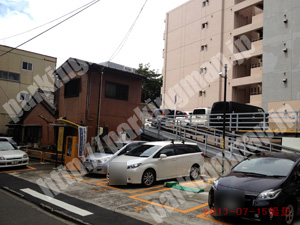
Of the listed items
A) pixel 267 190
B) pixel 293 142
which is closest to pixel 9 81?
pixel 293 142

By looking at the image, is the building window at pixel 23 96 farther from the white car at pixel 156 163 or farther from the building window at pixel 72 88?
the white car at pixel 156 163

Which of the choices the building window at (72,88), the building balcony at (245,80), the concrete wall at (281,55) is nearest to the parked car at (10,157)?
the building window at (72,88)

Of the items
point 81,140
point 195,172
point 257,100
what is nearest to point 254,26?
point 257,100

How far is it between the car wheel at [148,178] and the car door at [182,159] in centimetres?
115

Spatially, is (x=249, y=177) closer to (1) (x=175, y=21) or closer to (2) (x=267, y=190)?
(2) (x=267, y=190)

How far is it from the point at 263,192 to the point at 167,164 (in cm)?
470

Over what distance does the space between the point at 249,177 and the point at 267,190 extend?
68 cm

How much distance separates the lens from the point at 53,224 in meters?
5.43

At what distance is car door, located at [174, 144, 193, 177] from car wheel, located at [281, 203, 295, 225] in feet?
15.9

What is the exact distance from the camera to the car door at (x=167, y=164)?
9.37 meters

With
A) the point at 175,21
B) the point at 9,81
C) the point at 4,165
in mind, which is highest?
the point at 175,21

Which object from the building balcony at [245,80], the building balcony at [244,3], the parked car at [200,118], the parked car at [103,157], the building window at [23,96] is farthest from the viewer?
the building window at [23,96]

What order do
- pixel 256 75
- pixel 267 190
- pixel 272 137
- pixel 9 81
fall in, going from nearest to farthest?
pixel 267 190
pixel 272 137
pixel 256 75
pixel 9 81

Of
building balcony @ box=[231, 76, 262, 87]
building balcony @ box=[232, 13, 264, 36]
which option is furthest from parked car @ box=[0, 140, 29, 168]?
building balcony @ box=[232, 13, 264, 36]
